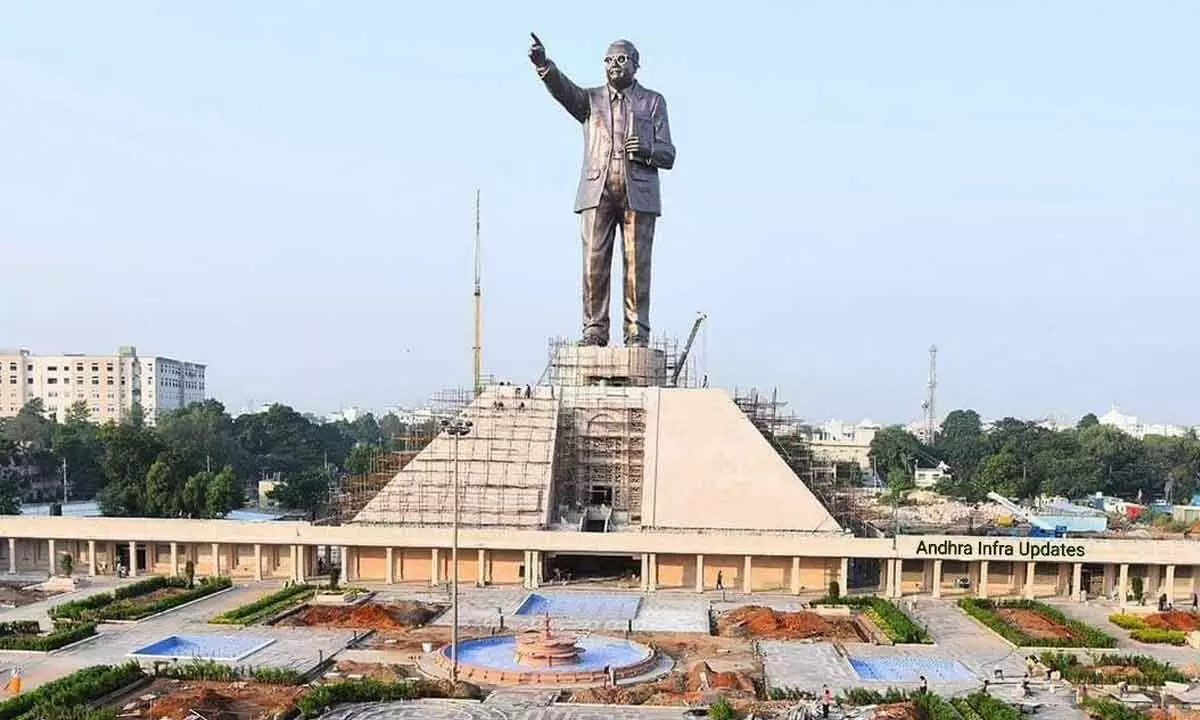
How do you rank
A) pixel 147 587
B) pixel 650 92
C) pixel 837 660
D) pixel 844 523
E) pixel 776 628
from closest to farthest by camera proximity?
pixel 837 660 → pixel 776 628 → pixel 147 587 → pixel 844 523 → pixel 650 92

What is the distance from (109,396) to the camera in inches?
4540

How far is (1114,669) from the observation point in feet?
79.4

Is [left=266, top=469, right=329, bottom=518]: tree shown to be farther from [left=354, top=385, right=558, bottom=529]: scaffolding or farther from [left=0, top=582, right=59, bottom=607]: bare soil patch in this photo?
[left=0, top=582, right=59, bottom=607]: bare soil patch

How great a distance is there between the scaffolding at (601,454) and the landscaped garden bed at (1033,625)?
12153 millimetres

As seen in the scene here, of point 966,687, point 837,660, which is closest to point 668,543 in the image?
point 837,660

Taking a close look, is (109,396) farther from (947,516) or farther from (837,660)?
(837,660)

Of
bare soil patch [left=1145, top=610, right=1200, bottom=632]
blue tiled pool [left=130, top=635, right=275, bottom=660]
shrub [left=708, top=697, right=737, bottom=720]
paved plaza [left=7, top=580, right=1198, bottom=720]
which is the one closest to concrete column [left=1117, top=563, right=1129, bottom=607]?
paved plaza [left=7, top=580, right=1198, bottom=720]

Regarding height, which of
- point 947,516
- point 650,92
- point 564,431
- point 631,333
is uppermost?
point 650,92

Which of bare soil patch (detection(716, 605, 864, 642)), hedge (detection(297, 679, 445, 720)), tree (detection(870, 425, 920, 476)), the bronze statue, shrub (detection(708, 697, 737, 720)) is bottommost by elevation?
tree (detection(870, 425, 920, 476))

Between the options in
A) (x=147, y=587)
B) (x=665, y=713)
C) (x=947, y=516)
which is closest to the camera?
(x=665, y=713)

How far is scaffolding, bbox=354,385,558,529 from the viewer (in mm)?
37219

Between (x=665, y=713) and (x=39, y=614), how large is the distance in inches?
715

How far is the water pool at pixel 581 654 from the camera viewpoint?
930 inches

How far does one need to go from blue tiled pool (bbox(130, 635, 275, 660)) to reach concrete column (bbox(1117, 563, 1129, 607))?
24.4 m
